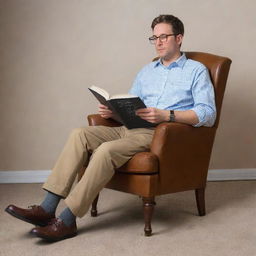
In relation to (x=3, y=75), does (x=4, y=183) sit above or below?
below

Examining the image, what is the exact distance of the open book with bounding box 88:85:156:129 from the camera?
2516 millimetres

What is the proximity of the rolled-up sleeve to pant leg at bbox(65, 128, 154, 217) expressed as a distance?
38cm

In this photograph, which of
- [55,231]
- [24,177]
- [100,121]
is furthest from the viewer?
[24,177]

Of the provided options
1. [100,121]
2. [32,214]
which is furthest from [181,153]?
[32,214]

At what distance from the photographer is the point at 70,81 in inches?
152

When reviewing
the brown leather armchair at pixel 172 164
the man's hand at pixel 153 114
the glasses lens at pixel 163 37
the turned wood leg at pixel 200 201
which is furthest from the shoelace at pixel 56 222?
the glasses lens at pixel 163 37

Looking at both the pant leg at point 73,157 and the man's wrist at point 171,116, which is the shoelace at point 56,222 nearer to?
the pant leg at point 73,157

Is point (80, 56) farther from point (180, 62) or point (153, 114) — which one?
point (153, 114)

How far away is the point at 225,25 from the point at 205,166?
4.50 ft

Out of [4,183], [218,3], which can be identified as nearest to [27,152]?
[4,183]

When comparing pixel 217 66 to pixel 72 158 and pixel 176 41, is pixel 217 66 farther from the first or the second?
pixel 72 158

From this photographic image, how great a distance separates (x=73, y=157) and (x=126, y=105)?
0.40m

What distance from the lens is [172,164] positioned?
2.67 metres

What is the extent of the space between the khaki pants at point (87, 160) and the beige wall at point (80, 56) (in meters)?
1.09
